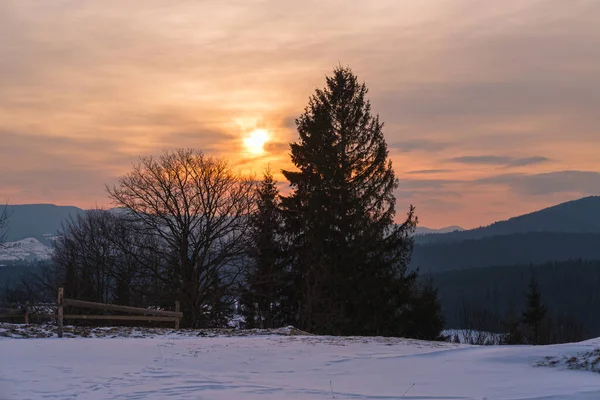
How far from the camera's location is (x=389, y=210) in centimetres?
3634

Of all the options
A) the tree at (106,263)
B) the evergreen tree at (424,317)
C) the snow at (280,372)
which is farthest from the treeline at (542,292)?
the snow at (280,372)

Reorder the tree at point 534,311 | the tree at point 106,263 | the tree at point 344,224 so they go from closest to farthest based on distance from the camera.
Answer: the tree at point 344,224, the tree at point 106,263, the tree at point 534,311

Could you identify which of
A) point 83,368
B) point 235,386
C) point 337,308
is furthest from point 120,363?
point 337,308

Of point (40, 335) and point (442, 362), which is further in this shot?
point (40, 335)

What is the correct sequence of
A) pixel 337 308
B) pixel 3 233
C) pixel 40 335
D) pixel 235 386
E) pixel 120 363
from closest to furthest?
pixel 235 386, pixel 120 363, pixel 40 335, pixel 337 308, pixel 3 233

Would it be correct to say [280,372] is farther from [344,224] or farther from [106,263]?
[106,263]

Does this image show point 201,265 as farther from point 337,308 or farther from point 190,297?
point 337,308

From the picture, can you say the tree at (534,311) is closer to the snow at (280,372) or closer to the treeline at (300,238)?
the treeline at (300,238)

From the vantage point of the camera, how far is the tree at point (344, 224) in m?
34.6

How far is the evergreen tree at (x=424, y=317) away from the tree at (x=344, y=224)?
162 cm

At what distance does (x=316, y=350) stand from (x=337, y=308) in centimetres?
1969

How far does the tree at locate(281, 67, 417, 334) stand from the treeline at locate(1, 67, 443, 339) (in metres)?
0.06

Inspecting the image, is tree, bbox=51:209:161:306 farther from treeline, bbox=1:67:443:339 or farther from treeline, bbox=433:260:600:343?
treeline, bbox=433:260:600:343

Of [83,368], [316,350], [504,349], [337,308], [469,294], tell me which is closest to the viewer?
[83,368]
